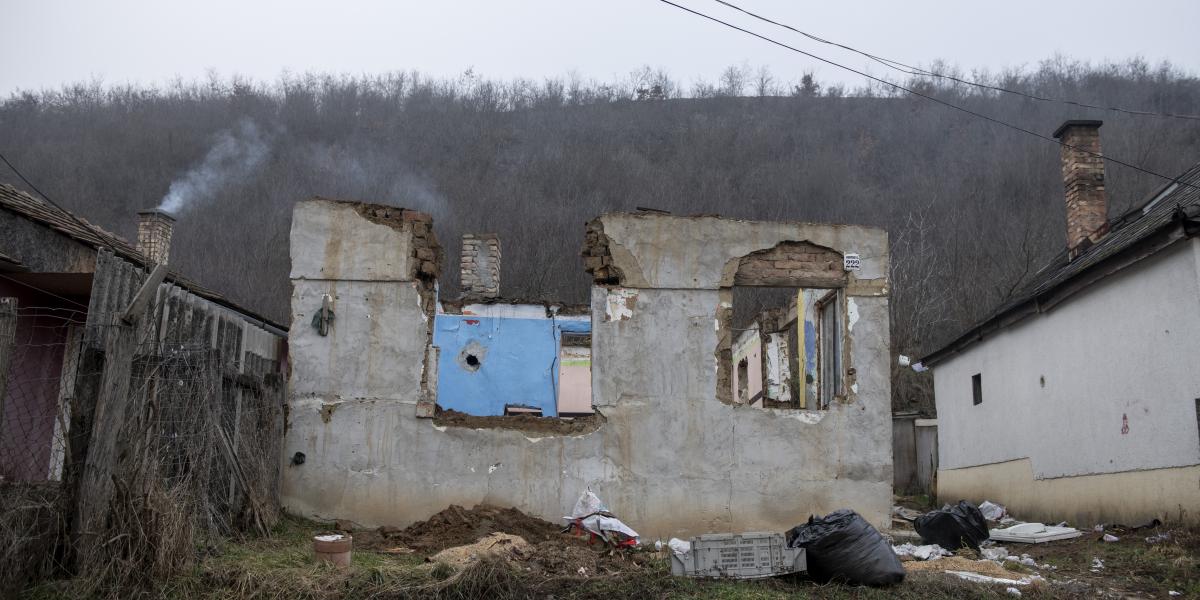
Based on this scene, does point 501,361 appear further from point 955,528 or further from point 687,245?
point 955,528

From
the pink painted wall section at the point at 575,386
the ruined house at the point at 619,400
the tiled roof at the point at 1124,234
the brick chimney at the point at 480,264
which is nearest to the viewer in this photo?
the ruined house at the point at 619,400

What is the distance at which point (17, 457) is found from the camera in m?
7.22

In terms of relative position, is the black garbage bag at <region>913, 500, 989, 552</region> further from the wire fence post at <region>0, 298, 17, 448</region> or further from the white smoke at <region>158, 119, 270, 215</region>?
the white smoke at <region>158, 119, 270, 215</region>

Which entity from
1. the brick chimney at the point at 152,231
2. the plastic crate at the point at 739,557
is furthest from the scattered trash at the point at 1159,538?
the brick chimney at the point at 152,231

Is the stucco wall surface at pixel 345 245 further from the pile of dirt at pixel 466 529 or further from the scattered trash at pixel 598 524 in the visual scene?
the scattered trash at pixel 598 524

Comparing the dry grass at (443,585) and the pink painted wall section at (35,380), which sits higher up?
the pink painted wall section at (35,380)

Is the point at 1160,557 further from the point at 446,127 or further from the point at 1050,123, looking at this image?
the point at 446,127

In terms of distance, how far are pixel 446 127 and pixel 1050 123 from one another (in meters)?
31.2

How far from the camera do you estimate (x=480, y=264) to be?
62.2 feet

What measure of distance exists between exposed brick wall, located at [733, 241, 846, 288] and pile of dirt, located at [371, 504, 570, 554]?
12.7 feet

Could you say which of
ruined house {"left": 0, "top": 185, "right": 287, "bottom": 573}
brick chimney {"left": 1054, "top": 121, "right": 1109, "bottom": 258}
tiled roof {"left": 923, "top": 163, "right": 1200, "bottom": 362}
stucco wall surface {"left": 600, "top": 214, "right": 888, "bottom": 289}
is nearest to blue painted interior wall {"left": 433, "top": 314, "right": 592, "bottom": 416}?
ruined house {"left": 0, "top": 185, "right": 287, "bottom": 573}

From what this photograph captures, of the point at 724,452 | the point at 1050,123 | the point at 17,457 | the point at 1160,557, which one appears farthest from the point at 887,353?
the point at 1050,123

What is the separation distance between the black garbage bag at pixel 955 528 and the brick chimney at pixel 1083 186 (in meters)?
7.32

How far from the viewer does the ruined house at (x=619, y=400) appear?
1020 cm
